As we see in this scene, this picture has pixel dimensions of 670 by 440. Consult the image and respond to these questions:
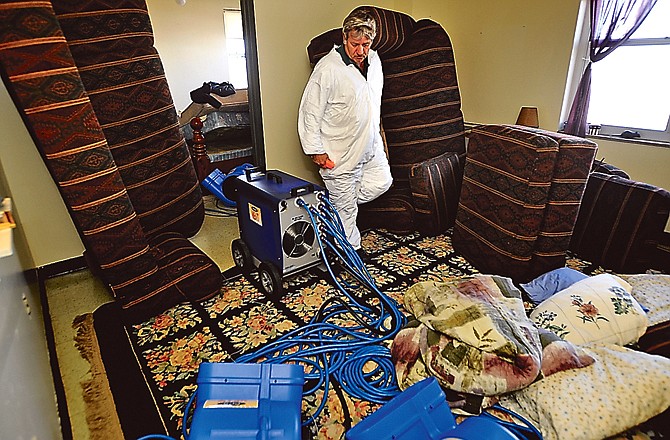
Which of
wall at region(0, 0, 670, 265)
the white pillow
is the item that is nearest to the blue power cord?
the white pillow

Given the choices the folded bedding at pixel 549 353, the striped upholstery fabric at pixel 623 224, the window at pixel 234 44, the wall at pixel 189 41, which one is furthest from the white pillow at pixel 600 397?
the wall at pixel 189 41

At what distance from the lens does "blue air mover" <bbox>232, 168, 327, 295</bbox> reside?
2.06 m

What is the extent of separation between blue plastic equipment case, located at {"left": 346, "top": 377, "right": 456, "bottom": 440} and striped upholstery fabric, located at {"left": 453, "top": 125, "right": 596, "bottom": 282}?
1305 millimetres

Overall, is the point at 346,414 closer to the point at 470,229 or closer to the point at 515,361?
the point at 515,361

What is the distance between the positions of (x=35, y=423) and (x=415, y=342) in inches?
49.9

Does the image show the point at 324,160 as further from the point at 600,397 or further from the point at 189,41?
the point at 189,41

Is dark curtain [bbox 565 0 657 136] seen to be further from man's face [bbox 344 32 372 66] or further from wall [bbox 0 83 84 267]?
wall [bbox 0 83 84 267]

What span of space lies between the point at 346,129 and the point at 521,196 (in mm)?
1089

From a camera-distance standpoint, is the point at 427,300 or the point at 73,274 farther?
the point at 73,274

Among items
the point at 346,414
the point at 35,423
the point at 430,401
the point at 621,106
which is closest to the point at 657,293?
the point at 430,401

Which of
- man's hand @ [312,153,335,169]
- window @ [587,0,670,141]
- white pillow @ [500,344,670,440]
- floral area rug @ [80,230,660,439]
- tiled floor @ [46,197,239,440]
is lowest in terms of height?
tiled floor @ [46,197,239,440]

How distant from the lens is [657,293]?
179 cm

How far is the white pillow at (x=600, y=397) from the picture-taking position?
1282mm

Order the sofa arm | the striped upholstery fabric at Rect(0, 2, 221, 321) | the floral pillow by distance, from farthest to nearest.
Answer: the sofa arm → the floral pillow → the striped upholstery fabric at Rect(0, 2, 221, 321)
